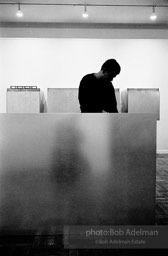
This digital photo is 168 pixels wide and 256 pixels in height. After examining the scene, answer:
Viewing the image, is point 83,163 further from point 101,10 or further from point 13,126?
point 101,10

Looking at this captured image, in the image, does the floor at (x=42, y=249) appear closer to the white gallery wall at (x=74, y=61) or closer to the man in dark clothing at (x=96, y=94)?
the man in dark clothing at (x=96, y=94)

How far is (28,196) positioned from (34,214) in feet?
0.45

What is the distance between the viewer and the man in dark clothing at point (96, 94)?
254cm

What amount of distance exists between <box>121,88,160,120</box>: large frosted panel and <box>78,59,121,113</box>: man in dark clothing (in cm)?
289

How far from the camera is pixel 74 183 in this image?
73.2 inches

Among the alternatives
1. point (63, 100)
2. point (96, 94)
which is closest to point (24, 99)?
point (63, 100)

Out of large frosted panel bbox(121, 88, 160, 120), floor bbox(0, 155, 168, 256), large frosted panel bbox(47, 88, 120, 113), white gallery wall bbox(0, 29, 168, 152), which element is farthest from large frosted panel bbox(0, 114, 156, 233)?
white gallery wall bbox(0, 29, 168, 152)

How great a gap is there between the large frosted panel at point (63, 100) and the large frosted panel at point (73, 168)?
3.54 meters

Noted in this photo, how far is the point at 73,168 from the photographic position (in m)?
1.85

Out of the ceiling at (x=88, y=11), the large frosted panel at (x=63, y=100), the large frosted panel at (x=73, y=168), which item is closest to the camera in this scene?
the large frosted panel at (x=73, y=168)

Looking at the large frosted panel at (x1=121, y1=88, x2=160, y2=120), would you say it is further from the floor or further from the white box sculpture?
the floor

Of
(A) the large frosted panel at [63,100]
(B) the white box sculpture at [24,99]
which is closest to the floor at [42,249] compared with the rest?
(B) the white box sculpture at [24,99]

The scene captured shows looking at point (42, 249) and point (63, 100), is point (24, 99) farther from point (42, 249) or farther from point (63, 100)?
point (42, 249)

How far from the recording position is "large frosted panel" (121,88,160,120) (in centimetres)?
544
